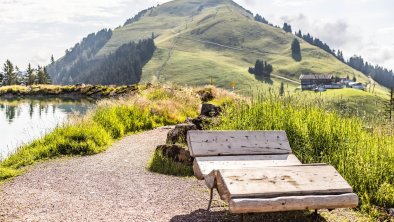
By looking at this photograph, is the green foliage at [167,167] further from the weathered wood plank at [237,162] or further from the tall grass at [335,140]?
the weathered wood plank at [237,162]

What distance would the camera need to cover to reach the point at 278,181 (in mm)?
6328

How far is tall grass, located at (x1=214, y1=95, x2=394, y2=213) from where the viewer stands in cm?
834

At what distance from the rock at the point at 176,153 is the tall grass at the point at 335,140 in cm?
194

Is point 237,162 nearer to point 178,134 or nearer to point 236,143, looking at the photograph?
point 236,143

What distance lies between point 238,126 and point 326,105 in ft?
9.42

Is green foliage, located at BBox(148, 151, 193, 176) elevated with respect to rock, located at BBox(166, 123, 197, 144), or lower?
lower

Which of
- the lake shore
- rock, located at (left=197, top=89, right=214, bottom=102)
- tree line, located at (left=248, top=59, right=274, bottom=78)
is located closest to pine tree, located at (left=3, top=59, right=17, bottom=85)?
the lake shore

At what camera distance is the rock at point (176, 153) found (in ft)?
36.6

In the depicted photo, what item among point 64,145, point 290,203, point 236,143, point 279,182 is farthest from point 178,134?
point 290,203

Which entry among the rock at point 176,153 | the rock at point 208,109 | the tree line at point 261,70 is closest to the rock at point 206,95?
the rock at point 208,109

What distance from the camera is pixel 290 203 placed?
19.6 ft

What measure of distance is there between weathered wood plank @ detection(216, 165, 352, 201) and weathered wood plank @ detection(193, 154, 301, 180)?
3.95 ft

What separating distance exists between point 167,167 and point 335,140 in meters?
4.37

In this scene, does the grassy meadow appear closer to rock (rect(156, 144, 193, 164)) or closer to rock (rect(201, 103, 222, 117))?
rock (rect(156, 144, 193, 164))
